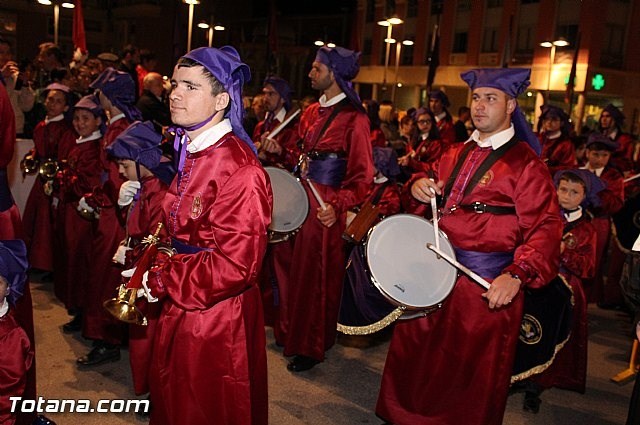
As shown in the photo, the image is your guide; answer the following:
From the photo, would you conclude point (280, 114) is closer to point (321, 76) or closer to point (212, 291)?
point (321, 76)

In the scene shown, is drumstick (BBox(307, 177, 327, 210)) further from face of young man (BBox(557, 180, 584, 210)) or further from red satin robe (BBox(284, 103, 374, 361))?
face of young man (BBox(557, 180, 584, 210))

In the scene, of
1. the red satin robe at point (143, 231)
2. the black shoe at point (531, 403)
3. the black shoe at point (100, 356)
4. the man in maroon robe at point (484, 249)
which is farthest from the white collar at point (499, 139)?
the black shoe at point (100, 356)

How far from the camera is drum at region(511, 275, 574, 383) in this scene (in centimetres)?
437

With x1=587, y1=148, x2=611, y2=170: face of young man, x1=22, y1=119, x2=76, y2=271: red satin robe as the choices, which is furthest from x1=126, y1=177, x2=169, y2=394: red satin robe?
x1=587, y1=148, x2=611, y2=170: face of young man

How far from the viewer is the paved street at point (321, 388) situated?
4.32 metres

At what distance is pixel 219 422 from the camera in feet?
9.02

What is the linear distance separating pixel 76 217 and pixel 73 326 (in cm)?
99

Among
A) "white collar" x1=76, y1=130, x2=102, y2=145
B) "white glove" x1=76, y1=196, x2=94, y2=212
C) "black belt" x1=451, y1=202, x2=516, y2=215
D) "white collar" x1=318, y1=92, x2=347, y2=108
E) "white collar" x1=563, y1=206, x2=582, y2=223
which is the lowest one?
"white glove" x1=76, y1=196, x2=94, y2=212

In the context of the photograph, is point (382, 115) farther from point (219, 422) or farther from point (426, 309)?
point (219, 422)

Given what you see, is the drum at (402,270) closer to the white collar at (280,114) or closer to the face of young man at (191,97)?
the face of young man at (191,97)

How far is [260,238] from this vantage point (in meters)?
2.60

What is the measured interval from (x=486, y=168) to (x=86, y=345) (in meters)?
3.62

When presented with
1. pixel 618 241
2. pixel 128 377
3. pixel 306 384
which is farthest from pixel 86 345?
pixel 618 241

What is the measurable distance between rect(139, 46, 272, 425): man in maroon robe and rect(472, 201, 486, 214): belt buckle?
1.47 m
